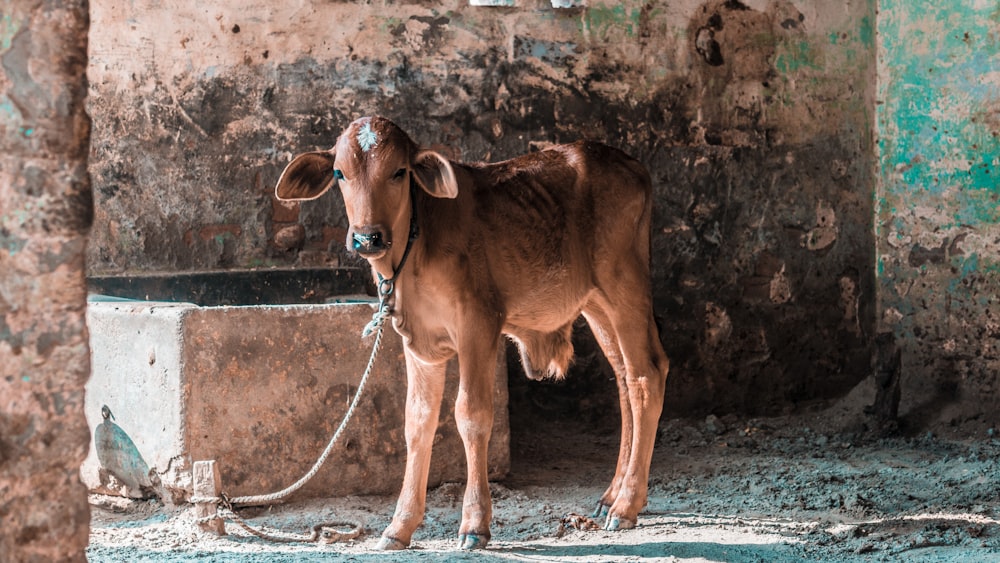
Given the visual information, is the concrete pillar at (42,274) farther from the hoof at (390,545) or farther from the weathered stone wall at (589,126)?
the weathered stone wall at (589,126)

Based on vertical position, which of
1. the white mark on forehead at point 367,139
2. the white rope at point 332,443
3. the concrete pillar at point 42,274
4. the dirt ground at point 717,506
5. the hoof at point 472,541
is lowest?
the dirt ground at point 717,506

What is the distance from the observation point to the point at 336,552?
4207 millimetres

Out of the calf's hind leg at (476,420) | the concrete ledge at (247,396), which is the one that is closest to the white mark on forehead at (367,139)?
the calf's hind leg at (476,420)

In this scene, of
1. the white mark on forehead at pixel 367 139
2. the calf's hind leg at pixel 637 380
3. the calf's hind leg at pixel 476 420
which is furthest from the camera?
the calf's hind leg at pixel 637 380

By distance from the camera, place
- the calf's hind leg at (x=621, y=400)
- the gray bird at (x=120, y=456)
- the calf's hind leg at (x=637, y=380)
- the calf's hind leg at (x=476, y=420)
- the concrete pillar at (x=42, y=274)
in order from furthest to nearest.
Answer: the gray bird at (x=120, y=456), the calf's hind leg at (x=621, y=400), the calf's hind leg at (x=637, y=380), the calf's hind leg at (x=476, y=420), the concrete pillar at (x=42, y=274)

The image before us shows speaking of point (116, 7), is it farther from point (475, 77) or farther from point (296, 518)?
point (296, 518)

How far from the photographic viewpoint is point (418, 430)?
176 inches

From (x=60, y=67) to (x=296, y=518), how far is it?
2772mm

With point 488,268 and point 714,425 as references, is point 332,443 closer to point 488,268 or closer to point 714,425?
point 488,268

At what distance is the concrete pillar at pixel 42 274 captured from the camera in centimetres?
254

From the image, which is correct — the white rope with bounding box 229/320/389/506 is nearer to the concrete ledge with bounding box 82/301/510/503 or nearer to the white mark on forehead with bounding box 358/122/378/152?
A: the concrete ledge with bounding box 82/301/510/503

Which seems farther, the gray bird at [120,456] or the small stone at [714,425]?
the small stone at [714,425]

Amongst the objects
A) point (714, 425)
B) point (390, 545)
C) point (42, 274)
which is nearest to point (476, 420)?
point (390, 545)

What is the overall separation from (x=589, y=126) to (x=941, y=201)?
1.97 metres
